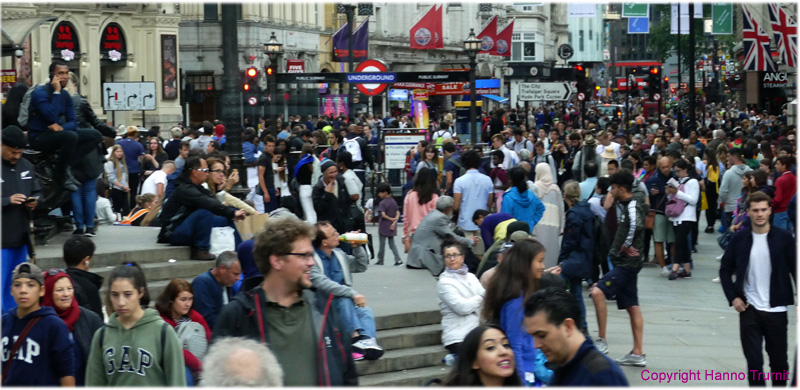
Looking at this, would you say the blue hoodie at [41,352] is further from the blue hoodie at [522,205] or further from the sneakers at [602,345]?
the blue hoodie at [522,205]

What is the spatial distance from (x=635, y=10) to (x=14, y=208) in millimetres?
30112

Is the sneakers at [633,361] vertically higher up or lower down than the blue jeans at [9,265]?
lower down

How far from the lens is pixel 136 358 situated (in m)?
Answer: 5.79

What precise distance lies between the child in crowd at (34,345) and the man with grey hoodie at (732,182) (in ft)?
40.7

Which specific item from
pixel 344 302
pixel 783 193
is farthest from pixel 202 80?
pixel 344 302

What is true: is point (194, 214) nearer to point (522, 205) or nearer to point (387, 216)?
point (522, 205)

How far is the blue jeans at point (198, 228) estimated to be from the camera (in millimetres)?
10562

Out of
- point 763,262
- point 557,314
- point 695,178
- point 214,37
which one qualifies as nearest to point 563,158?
point 695,178

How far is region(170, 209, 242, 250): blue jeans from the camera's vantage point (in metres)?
10.6

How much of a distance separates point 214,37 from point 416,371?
1857 inches

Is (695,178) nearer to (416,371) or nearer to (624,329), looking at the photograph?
(624,329)

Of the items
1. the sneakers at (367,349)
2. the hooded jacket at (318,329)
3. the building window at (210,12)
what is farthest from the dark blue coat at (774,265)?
the building window at (210,12)

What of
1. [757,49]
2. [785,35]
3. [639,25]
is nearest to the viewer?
[785,35]

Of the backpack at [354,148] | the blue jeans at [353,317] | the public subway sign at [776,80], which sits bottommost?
the blue jeans at [353,317]
